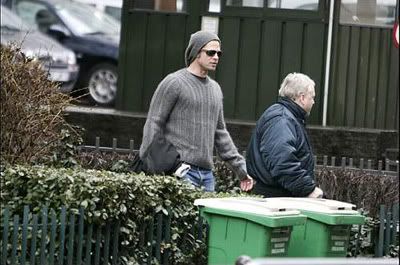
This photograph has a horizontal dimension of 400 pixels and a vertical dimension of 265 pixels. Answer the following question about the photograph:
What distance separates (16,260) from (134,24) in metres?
7.03

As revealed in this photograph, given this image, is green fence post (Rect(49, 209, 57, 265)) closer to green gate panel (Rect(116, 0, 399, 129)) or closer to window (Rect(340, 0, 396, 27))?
green gate panel (Rect(116, 0, 399, 129))

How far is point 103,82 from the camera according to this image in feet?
70.7

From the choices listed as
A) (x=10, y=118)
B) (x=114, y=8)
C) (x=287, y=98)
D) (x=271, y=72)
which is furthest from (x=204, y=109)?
(x=114, y=8)

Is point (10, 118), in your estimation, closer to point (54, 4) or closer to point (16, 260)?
point (16, 260)

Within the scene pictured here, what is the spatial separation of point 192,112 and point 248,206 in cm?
171

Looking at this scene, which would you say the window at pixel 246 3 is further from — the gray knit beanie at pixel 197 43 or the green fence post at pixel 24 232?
the green fence post at pixel 24 232

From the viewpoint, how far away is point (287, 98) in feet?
30.6

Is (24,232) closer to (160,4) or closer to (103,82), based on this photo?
(160,4)

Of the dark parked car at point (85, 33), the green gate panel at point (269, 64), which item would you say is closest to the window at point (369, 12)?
the green gate panel at point (269, 64)

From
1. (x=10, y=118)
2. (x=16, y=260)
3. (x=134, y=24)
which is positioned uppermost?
(x=134, y=24)

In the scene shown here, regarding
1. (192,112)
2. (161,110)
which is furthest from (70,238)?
(192,112)

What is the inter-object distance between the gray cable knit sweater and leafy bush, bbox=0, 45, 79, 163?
0.73 m

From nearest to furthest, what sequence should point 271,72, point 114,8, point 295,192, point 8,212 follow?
point 8,212 < point 295,192 < point 271,72 < point 114,8

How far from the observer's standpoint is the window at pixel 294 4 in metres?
14.6
